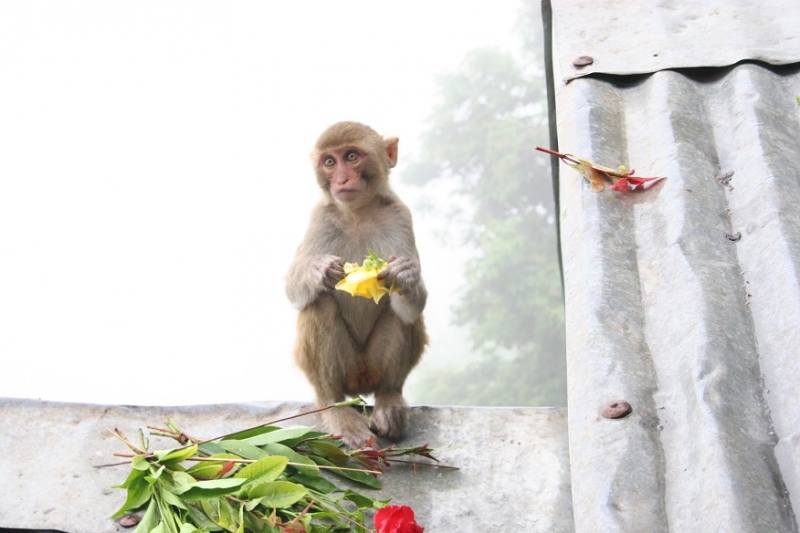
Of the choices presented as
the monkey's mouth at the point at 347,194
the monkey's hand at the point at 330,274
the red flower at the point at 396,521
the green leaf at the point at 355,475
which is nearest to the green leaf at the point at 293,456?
the green leaf at the point at 355,475

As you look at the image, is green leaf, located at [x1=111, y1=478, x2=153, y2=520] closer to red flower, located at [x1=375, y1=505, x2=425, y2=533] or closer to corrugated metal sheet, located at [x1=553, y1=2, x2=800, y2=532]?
red flower, located at [x1=375, y1=505, x2=425, y2=533]

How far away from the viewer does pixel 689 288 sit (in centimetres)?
303

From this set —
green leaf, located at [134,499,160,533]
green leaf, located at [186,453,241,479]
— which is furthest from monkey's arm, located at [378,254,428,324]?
green leaf, located at [134,499,160,533]

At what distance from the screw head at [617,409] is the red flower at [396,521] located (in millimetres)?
690

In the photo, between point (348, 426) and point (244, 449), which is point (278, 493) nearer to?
point (244, 449)

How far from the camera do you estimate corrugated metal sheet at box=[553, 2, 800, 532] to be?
249 centimetres

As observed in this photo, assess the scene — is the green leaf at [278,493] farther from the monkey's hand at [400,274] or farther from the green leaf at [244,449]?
the monkey's hand at [400,274]

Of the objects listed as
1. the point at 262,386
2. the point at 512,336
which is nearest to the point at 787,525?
the point at 262,386

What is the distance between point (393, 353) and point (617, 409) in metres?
1.81

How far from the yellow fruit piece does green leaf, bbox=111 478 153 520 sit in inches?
49.2

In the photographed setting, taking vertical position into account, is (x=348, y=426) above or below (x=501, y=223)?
below

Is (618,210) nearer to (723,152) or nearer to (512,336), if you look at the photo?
(723,152)

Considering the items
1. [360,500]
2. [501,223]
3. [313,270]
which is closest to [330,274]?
[313,270]

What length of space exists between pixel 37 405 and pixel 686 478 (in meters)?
2.74
